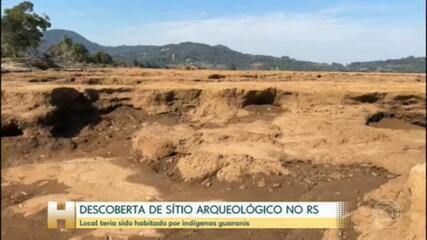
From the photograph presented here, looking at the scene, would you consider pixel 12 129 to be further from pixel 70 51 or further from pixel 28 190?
pixel 70 51

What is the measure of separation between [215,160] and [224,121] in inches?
88.5

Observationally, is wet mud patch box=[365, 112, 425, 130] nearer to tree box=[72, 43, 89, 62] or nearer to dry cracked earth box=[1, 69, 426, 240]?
dry cracked earth box=[1, 69, 426, 240]

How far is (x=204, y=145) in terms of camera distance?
9.23m

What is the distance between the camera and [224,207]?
6684mm

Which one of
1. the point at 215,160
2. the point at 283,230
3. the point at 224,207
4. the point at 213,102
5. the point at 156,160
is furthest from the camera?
the point at 213,102

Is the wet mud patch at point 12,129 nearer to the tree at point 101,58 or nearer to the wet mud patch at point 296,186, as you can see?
the wet mud patch at point 296,186

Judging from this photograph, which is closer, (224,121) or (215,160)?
(215,160)

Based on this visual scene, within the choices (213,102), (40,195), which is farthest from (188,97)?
(40,195)

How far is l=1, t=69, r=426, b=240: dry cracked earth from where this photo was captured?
6.98 meters

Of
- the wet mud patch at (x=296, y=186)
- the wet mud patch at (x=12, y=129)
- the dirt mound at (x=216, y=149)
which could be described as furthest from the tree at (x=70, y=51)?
the wet mud patch at (x=296, y=186)

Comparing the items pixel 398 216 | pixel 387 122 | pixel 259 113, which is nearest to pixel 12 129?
pixel 259 113

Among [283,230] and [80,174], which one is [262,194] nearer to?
[283,230]
